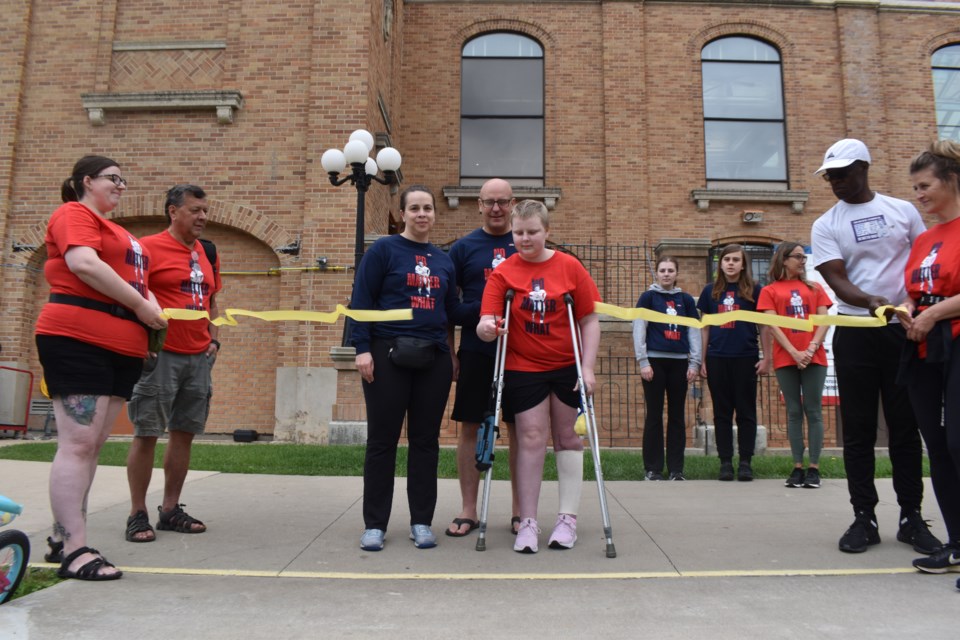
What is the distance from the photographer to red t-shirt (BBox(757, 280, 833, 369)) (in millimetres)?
6277

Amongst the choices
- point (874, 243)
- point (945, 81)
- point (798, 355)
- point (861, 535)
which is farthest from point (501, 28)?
point (861, 535)

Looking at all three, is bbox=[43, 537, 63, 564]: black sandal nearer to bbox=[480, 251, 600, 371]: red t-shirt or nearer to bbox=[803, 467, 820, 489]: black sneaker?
bbox=[480, 251, 600, 371]: red t-shirt

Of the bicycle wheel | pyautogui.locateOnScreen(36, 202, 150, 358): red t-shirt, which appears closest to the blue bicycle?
the bicycle wheel

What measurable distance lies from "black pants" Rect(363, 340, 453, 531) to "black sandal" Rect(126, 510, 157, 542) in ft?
4.25

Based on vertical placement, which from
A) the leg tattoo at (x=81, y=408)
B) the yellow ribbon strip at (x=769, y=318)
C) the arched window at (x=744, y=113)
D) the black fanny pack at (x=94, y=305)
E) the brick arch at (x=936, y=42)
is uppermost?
the brick arch at (x=936, y=42)

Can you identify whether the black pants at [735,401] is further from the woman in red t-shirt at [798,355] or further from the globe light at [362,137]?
the globe light at [362,137]

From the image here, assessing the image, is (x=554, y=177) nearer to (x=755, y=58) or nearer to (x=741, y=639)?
(x=755, y=58)

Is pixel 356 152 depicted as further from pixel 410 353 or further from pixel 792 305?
pixel 410 353

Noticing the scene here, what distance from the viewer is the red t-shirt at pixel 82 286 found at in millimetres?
3252

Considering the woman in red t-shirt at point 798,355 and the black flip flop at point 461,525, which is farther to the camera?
the woman in red t-shirt at point 798,355

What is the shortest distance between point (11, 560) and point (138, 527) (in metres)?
1.18

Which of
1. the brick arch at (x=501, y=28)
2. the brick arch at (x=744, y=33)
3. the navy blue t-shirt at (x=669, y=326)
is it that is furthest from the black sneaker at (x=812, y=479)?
the brick arch at (x=501, y=28)

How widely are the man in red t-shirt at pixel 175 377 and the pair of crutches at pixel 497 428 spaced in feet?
6.09

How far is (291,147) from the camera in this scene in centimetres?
1168
